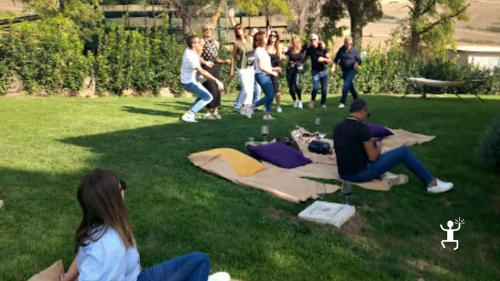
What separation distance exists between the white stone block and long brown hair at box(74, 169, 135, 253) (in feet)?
8.19

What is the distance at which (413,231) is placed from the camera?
4.90 m

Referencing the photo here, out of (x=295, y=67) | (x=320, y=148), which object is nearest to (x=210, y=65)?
(x=295, y=67)

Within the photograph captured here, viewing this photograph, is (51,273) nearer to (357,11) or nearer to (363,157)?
(363,157)

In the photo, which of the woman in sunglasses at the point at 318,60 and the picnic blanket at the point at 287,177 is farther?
the woman in sunglasses at the point at 318,60

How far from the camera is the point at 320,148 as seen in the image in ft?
24.1

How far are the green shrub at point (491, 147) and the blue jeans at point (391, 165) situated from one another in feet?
4.52

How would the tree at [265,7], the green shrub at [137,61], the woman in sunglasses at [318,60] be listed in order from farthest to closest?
the tree at [265,7] < the green shrub at [137,61] < the woman in sunglasses at [318,60]

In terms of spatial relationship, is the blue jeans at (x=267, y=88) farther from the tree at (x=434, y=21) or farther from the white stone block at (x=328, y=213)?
the tree at (x=434, y=21)

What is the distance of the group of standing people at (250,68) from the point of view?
916 centimetres

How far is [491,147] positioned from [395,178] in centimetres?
165

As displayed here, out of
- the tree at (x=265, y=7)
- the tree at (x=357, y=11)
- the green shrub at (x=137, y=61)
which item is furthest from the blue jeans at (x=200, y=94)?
the tree at (x=357, y=11)

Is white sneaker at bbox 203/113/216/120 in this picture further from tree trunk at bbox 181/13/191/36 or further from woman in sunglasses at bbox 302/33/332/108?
tree trunk at bbox 181/13/191/36

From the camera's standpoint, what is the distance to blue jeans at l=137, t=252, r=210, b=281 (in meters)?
3.01

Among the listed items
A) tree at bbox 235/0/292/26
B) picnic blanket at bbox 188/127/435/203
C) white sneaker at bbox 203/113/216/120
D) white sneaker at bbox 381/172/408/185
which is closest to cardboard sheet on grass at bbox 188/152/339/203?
picnic blanket at bbox 188/127/435/203
